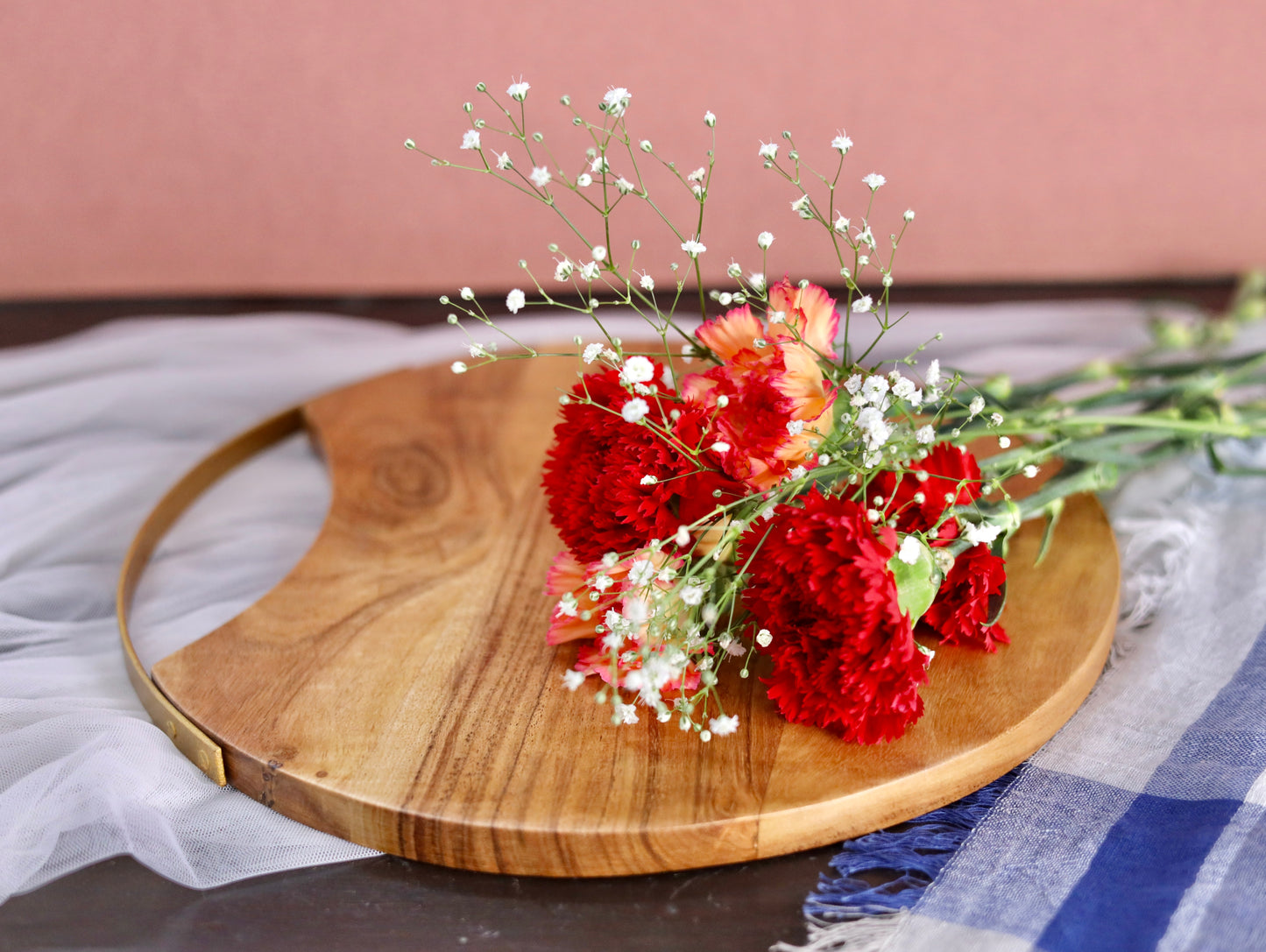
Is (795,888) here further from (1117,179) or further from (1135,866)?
(1117,179)

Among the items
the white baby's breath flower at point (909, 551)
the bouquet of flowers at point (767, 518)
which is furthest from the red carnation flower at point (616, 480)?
the white baby's breath flower at point (909, 551)

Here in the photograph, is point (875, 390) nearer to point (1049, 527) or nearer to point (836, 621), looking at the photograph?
point (836, 621)

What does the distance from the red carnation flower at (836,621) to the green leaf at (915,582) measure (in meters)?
0.02

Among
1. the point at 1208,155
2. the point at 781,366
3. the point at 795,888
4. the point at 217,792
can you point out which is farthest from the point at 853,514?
the point at 1208,155

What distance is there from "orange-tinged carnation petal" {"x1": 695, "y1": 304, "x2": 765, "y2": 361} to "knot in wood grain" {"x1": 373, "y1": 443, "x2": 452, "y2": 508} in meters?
0.34

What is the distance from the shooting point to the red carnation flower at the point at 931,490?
23.4 inches

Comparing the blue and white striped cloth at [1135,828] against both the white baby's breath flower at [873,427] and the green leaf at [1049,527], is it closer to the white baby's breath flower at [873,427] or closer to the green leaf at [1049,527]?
the green leaf at [1049,527]

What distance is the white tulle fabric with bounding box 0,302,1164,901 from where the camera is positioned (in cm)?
60

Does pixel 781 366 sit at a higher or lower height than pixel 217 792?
higher

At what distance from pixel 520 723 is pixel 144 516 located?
0.49m

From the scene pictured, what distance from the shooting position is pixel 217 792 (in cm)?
63

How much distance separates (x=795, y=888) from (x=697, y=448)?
0.79 ft

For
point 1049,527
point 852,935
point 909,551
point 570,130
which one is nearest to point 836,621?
point 909,551

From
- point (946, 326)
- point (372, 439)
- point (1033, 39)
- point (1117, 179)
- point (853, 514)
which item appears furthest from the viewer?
point (1117, 179)
